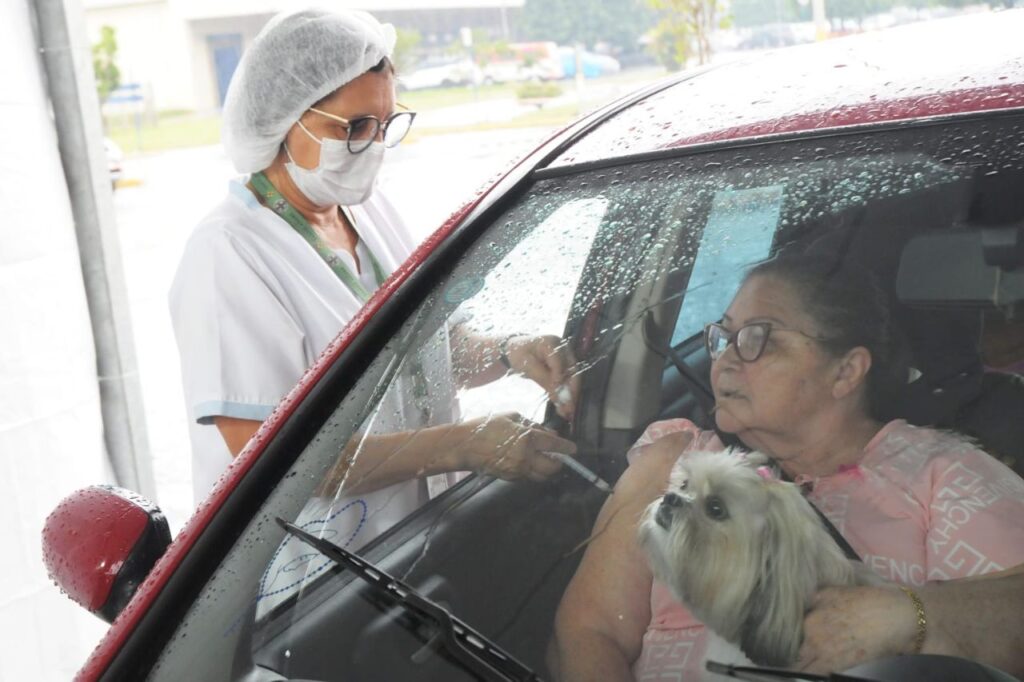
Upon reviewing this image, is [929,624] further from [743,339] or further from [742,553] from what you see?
[743,339]

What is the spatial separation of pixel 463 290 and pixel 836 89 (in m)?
0.48

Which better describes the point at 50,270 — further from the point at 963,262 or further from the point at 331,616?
the point at 963,262

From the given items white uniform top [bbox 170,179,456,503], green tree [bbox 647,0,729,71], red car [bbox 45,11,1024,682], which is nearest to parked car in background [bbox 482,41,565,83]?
green tree [bbox 647,0,729,71]

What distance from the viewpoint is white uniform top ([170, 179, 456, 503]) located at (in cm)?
188

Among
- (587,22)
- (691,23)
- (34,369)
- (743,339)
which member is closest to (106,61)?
(587,22)

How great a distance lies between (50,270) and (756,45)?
6.52 meters

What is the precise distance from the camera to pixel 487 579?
1.05m

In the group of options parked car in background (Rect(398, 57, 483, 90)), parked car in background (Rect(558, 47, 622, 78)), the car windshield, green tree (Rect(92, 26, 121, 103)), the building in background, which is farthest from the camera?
green tree (Rect(92, 26, 121, 103))

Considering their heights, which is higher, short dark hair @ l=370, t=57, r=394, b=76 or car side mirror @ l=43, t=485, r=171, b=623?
short dark hair @ l=370, t=57, r=394, b=76

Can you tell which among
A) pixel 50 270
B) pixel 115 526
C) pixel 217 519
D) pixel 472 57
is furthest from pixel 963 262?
pixel 472 57

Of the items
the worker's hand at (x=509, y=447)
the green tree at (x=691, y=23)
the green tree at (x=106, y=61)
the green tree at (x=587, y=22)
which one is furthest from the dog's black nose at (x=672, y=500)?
the green tree at (x=106, y=61)

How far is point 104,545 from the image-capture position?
1.26 meters

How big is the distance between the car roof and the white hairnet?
2.38ft

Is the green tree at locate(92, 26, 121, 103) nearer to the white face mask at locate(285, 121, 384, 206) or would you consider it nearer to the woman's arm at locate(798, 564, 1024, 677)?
the white face mask at locate(285, 121, 384, 206)
